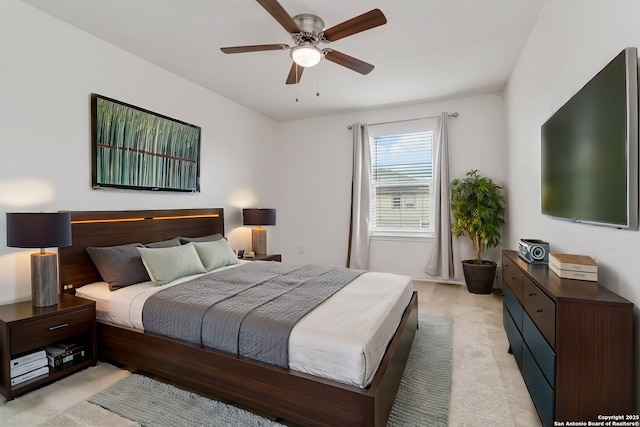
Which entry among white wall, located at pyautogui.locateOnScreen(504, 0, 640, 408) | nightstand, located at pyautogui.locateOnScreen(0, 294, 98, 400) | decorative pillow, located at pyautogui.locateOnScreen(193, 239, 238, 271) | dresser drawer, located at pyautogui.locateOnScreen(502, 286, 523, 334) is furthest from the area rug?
decorative pillow, located at pyautogui.locateOnScreen(193, 239, 238, 271)

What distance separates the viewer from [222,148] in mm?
4465

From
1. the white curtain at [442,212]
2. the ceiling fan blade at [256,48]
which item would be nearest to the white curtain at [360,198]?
the white curtain at [442,212]

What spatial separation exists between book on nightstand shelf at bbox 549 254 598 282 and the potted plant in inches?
95.1

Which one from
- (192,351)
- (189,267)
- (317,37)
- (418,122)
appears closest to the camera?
(192,351)

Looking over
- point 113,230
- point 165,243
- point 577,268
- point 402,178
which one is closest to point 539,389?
point 577,268

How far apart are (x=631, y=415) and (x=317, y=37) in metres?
2.81

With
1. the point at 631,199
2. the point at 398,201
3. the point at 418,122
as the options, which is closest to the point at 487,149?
Answer: the point at 418,122

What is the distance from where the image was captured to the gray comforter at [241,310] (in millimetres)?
1837

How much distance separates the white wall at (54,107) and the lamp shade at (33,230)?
337 mm

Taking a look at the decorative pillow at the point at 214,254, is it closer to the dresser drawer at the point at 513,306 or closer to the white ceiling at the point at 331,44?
the white ceiling at the point at 331,44

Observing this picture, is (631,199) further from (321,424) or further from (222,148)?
(222,148)

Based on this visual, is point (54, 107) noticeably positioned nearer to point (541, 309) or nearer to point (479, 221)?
point (541, 309)

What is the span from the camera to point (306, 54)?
7.95 ft

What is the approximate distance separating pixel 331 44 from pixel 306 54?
81cm
